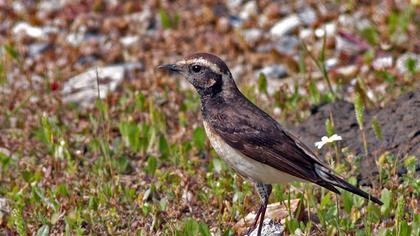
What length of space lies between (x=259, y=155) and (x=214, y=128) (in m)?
0.52

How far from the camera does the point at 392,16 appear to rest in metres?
12.8

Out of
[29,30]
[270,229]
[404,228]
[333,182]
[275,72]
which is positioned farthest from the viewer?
[29,30]

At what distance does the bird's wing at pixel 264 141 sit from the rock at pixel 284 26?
5504 mm

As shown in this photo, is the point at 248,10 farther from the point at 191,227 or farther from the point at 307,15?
the point at 191,227

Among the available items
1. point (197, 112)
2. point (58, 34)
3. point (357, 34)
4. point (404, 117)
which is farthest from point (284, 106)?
point (58, 34)

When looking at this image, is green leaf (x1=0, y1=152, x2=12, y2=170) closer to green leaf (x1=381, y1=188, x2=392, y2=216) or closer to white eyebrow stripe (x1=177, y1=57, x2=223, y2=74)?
white eyebrow stripe (x1=177, y1=57, x2=223, y2=74)

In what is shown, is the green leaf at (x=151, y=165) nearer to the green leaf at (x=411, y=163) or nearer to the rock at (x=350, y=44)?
the green leaf at (x=411, y=163)

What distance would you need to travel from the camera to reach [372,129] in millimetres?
9617

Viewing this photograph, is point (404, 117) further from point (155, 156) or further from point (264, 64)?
point (264, 64)

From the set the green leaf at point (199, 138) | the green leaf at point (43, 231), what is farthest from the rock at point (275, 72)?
the green leaf at point (43, 231)

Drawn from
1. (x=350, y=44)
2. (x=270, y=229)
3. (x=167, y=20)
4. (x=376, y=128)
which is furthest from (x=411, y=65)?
(x=167, y=20)

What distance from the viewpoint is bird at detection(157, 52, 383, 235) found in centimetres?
772

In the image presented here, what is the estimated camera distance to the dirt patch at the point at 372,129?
29.8 ft

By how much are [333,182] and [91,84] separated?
536 cm
